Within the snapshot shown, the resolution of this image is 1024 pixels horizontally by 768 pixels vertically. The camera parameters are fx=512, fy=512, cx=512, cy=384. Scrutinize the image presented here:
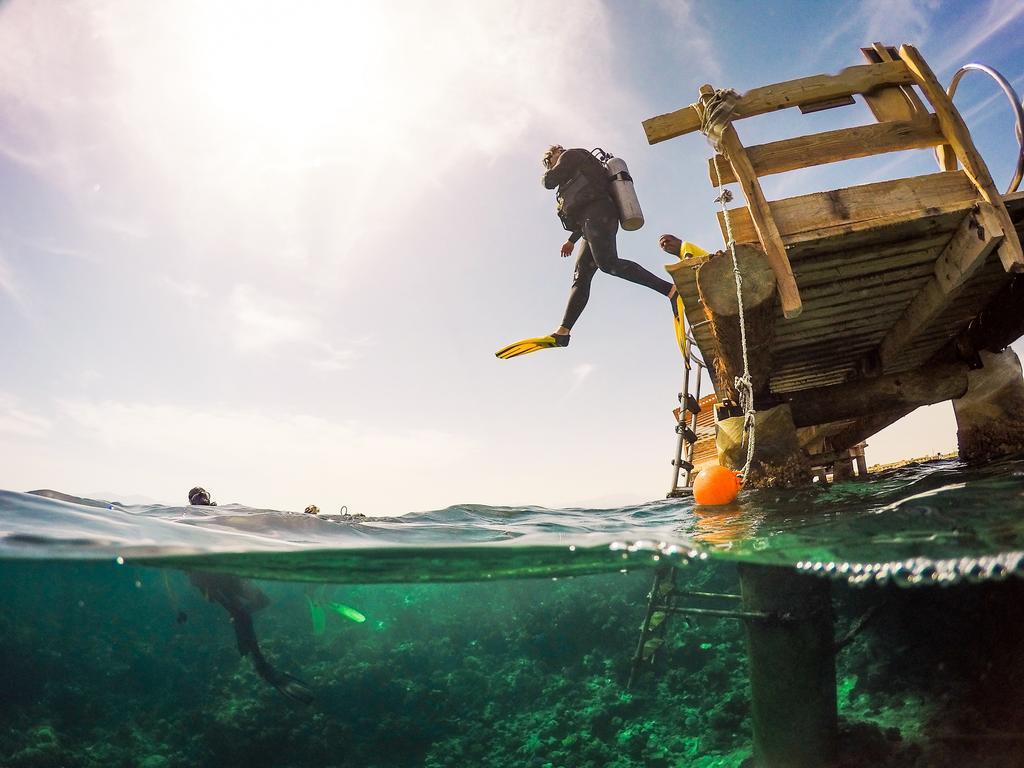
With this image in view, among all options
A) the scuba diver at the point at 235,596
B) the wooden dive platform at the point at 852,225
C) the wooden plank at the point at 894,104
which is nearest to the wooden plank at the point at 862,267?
the wooden dive platform at the point at 852,225

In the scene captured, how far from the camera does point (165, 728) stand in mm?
18172

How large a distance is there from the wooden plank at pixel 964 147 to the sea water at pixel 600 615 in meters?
1.94

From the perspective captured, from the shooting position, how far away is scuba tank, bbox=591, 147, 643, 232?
658 cm

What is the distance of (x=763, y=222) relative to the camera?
Result: 4016mm

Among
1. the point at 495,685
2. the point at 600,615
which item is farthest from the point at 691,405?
the point at 495,685

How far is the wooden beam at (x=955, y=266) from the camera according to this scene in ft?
13.0

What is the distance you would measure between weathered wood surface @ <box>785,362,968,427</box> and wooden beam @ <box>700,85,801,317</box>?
10.4 ft

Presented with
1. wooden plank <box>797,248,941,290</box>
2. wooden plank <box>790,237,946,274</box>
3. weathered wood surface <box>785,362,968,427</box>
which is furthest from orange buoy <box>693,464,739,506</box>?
wooden plank <box>790,237,946,274</box>

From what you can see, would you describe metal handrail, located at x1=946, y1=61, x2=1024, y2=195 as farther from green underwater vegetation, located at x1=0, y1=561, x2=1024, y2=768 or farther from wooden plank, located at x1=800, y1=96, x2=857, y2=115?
green underwater vegetation, located at x1=0, y1=561, x2=1024, y2=768

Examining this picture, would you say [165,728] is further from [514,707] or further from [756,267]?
[756,267]

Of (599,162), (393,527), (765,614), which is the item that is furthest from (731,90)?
(393,527)

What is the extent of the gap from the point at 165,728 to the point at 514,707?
45.3ft

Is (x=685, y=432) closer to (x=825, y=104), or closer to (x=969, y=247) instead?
(x=969, y=247)

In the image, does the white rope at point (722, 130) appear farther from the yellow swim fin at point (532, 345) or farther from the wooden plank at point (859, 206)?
the yellow swim fin at point (532, 345)
